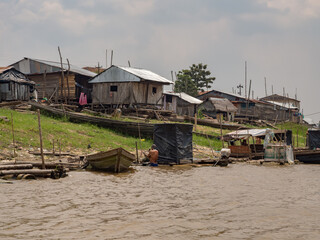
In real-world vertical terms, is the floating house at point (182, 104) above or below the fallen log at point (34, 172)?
above

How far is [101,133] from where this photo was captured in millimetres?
22344

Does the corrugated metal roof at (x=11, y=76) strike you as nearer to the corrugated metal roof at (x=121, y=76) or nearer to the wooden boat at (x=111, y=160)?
the corrugated metal roof at (x=121, y=76)

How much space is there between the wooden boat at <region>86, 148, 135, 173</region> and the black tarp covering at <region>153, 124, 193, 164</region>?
142 inches

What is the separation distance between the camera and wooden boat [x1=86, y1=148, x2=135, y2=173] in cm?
1408

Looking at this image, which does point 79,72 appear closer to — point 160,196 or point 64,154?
point 64,154

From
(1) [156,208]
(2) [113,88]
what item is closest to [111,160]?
(1) [156,208]

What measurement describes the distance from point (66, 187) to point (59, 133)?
9313mm

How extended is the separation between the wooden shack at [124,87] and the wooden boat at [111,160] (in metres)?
17.3

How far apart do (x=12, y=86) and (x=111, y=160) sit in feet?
59.5

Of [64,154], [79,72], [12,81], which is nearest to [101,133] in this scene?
[64,154]

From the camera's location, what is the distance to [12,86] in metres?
29.2

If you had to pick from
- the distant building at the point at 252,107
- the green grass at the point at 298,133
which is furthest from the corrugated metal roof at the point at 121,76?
the distant building at the point at 252,107

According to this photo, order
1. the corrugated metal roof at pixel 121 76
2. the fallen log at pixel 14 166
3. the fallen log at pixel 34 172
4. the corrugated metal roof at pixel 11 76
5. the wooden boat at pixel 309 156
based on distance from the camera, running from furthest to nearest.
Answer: the corrugated metal roof at pixel 121 76, the corrugated metal roof at pixel 11 76, the wooden boat at pixel 309 156, the fallen log at pixel 14 166, the fallen log at pixel 34 172

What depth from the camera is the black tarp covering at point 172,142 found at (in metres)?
18.2
